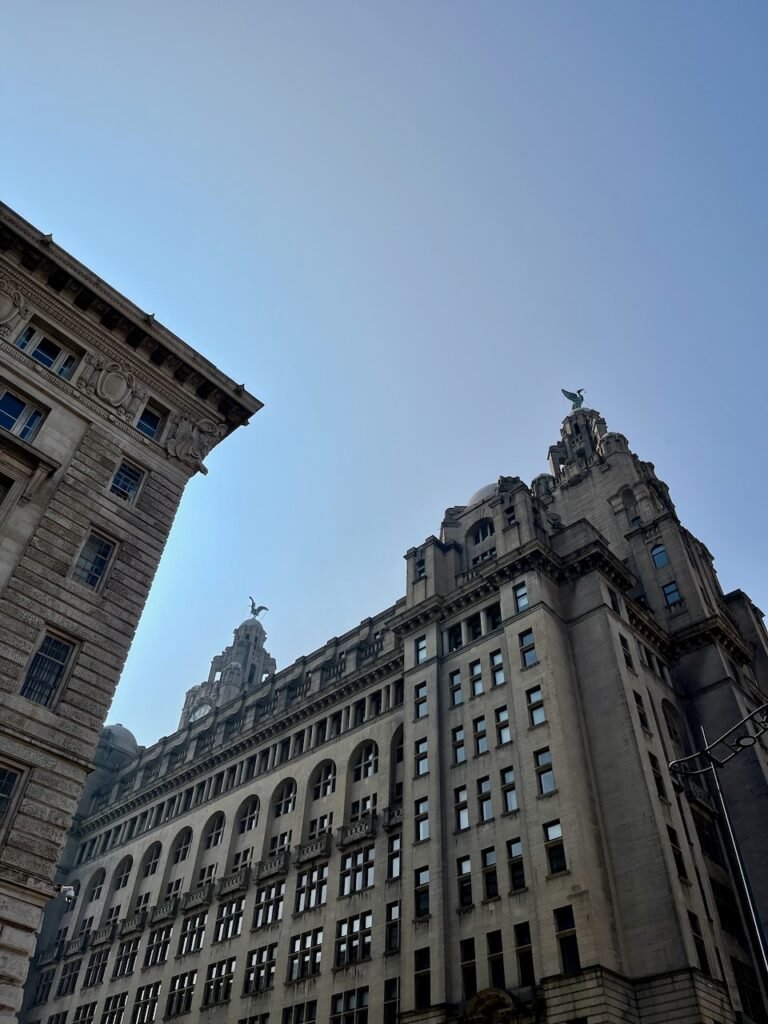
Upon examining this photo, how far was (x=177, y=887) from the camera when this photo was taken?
6750 cm

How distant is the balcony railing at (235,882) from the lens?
6021 centimetres

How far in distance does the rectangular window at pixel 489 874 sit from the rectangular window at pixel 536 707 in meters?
7.50

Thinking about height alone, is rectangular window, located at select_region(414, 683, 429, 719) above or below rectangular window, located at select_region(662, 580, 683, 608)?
below

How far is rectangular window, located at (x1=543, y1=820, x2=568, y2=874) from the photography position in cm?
4106

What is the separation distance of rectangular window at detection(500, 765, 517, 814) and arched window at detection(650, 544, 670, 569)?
83.3 ft

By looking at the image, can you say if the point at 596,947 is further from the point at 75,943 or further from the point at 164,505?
the point at 75,943

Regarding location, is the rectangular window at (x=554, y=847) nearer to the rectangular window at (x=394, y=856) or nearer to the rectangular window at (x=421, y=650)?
the rectangular window at (x=394, y=856)

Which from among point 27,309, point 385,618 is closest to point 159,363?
point 27,309

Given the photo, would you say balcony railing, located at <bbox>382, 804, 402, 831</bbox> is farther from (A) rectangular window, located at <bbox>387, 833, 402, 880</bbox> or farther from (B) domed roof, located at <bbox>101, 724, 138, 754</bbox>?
(B) domed roof, located at <bbox>101, 724, 138, 754</bbox>

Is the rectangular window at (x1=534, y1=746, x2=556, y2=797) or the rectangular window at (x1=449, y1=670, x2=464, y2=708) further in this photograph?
the rectangular window at (x1=449, y1=670, x2=464, y2=708)

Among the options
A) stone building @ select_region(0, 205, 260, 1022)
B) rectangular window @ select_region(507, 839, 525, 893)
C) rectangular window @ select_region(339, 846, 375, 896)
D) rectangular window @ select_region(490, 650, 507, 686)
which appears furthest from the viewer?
rectangular window @ select_region(339, 846, 375, 896)

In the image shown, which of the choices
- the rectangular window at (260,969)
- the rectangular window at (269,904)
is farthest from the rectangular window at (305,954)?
the rectangular window at (269,904)

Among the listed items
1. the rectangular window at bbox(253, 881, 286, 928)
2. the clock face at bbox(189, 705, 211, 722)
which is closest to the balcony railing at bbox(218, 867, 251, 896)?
the rectangular window at bbox(253, 881, 286, 928)

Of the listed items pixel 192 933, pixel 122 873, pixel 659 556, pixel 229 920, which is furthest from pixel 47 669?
pixel 122 873
